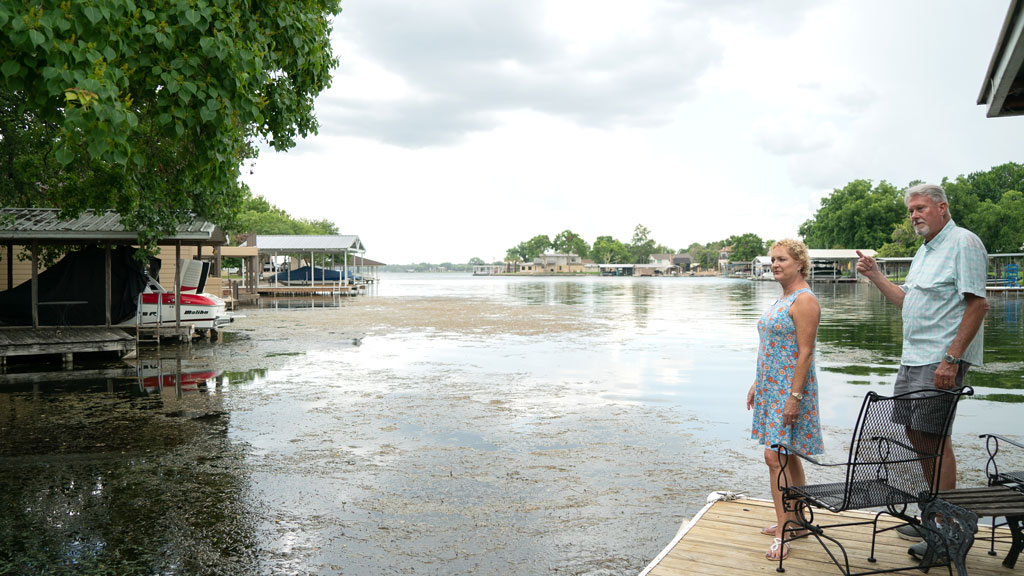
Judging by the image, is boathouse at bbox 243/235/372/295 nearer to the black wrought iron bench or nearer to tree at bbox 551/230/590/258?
the black wrought iron bench

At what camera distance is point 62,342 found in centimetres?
1345

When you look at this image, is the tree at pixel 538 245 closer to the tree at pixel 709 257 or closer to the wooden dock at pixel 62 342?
the tree at pixel 709 257

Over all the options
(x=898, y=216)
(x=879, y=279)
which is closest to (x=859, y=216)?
(x=898, y=216)

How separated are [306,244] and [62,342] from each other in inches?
1280

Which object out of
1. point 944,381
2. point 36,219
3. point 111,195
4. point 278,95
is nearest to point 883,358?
point 944,381

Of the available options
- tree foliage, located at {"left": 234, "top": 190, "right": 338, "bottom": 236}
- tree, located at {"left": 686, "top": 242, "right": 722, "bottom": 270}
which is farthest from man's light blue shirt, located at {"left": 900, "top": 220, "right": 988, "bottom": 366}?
tree, located at {"left": 686, "top": 242, "right": 722, "bottom": 270}

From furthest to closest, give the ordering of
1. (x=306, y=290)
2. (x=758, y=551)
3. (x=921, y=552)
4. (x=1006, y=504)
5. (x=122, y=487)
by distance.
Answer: (x=306, y=290), (x=122, y=487), (x=758, y=551), (x=921, y=552), (x=1006, y=504)

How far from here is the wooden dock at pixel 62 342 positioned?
1312 centimetres

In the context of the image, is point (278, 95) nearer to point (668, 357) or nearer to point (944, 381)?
point (944, 381)

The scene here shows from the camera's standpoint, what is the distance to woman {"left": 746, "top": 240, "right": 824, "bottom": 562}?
162 inches

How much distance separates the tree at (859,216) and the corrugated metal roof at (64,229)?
89.0 metres

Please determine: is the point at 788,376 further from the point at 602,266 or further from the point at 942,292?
the point at 602,266

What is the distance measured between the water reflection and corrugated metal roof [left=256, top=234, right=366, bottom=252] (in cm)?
3367

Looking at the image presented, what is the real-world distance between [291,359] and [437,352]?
305cm
